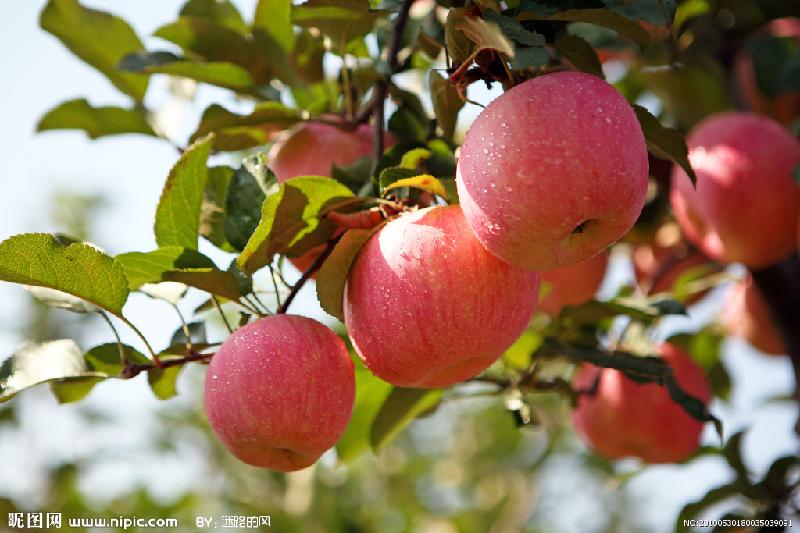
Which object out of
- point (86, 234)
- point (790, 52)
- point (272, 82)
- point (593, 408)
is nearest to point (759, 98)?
point (790, 52)

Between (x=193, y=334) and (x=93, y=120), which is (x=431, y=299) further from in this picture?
(x=93, y=120)

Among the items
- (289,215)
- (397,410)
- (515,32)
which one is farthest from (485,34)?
(397,410)

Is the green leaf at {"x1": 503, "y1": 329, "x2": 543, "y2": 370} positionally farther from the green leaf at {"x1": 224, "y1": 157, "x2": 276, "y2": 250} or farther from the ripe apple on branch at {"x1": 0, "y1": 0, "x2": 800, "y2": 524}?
the green leaf at {"x1": 224, "y1": 157, "x2": 276, "y2": 250}

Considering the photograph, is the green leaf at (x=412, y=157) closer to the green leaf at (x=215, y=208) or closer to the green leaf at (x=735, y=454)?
the green leaf at (x=215, y=208)

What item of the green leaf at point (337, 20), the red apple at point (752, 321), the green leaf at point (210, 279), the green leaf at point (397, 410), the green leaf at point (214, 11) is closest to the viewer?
the green leaf at point (210, 279)

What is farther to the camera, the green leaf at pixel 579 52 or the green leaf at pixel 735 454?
the green leaf at pixel 735 454

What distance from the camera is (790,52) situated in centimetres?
164

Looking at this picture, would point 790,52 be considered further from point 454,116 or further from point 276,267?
point 276,267

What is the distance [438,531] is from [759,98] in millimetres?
1293

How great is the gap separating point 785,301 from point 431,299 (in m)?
1.03

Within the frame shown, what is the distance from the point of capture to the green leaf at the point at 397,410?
4.20 ft

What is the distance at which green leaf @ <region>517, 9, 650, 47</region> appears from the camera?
0.82 m

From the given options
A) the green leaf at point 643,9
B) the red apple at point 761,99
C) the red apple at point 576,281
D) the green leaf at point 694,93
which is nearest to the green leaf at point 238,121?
the green leaf at point 643,9

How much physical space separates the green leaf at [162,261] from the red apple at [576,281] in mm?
829
